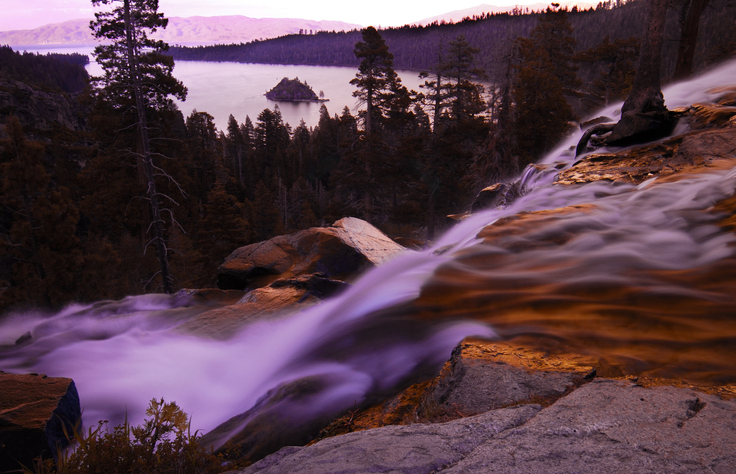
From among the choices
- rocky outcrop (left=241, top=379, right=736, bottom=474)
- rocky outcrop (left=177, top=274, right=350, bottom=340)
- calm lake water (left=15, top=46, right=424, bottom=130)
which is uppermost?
calm lake water (left=15, top=46, right=424, bottom=130)

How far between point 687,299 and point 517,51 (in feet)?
90.6

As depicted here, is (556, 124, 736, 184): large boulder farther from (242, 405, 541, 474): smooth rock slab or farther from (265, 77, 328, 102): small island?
(265, 77, 328, 102): small island

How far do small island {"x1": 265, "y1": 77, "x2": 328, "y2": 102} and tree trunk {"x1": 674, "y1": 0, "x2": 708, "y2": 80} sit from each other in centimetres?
10971

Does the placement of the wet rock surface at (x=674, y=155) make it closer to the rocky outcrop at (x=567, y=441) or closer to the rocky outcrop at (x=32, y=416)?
the rocky outcrop at (x=567, y=441)

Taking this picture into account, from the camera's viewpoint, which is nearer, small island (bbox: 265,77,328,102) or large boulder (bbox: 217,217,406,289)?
large boulder (bbox: 217,217,406,289)

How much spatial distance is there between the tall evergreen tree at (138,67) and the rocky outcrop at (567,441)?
14.1 m

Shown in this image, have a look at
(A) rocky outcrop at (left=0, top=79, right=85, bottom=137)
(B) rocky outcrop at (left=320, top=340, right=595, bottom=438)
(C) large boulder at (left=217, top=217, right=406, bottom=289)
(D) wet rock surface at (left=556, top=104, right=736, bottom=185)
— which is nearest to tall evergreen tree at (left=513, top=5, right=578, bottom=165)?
(D) wet rock surface at (left=556, top=104, right=736, bottom=185)

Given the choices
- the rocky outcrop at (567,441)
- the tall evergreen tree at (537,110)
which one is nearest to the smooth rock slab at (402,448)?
the rocky outcrop at (567,441)

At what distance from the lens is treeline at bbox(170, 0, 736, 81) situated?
135 ft

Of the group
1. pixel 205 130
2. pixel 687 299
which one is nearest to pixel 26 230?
pixel 687 299

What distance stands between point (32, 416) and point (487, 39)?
342 feet

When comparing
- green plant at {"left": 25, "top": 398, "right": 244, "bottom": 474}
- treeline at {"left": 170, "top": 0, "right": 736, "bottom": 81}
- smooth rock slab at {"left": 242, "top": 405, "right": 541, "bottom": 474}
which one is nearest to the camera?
smooth rock slab at {"left": 242, "top": 405, "right": 541, "bottom": 474}

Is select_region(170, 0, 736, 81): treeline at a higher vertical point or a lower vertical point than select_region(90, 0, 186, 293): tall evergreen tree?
higher

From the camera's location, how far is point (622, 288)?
472cm
